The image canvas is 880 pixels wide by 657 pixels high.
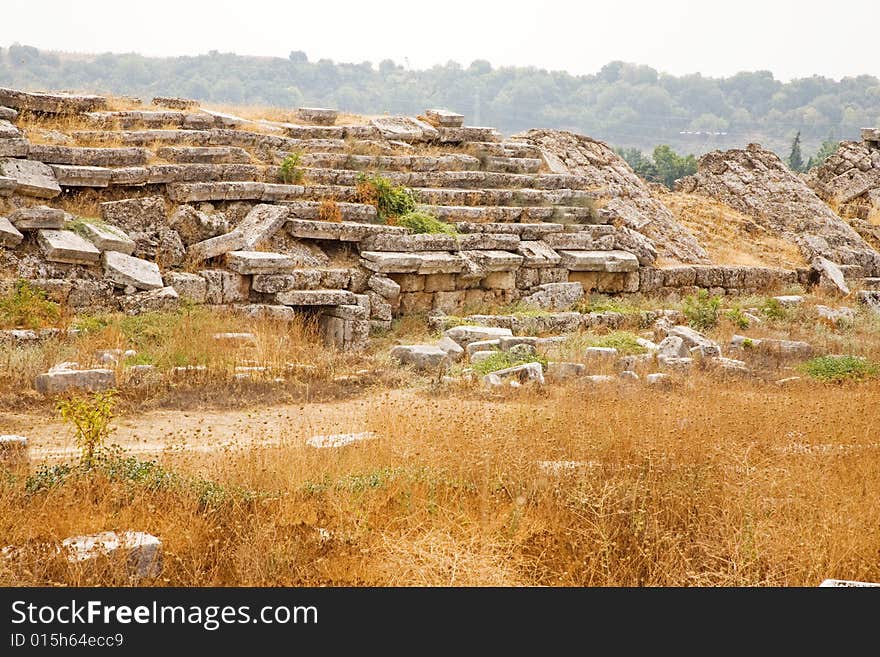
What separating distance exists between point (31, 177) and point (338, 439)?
7.91 m

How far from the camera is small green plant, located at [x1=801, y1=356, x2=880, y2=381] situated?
40.3ft

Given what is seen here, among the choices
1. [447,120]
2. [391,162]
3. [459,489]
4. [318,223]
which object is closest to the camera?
[459,489]

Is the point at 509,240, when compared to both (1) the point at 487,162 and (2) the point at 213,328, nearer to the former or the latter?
(1) the point at 487,162

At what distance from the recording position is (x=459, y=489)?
6977mm

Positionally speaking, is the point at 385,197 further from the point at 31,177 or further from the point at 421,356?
the point at 31,177

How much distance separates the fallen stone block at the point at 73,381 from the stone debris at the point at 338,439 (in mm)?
2765

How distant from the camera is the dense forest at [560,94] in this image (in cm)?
6112

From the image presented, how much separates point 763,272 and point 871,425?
33.8ft

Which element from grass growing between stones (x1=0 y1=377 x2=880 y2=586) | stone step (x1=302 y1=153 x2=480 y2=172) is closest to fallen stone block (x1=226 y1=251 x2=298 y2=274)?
stone step (x1=302 y1=153 x2=480 y2=172)

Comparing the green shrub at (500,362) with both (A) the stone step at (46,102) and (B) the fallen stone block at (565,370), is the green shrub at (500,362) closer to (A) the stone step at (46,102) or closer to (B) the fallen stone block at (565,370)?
(B) the fallen stone block at (565,370)

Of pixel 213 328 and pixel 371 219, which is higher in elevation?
pixel 371 219

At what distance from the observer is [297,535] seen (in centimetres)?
619

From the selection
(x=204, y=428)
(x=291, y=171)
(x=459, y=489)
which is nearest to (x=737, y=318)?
(x=291, y=171)

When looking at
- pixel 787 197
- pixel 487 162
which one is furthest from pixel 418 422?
pixel 787 197
